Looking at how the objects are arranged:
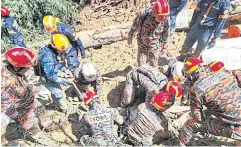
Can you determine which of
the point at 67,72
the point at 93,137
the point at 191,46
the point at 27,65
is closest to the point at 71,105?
the point at 67,72

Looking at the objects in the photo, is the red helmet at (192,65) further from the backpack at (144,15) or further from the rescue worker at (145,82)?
→ the backpack at (144,15)

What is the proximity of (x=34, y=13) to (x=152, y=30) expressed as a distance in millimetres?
3825

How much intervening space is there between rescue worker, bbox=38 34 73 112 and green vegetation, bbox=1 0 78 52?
286 cm

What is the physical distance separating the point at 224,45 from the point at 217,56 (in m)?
0.43

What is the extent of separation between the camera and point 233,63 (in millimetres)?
7629

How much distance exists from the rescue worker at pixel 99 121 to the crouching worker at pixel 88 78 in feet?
2.82

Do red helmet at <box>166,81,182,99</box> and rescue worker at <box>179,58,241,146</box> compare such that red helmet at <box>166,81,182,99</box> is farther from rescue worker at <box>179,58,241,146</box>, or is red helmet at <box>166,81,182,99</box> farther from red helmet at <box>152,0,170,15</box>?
red helmet at <box>152,0,170,15</box>

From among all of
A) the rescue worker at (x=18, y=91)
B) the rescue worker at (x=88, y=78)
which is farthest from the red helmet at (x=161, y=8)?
the rescue worker at (x=18, y=91)

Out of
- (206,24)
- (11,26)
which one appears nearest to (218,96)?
(206,24)

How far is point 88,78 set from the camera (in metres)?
6.50

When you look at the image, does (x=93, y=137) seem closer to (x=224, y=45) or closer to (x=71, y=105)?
(x=71, y=105)

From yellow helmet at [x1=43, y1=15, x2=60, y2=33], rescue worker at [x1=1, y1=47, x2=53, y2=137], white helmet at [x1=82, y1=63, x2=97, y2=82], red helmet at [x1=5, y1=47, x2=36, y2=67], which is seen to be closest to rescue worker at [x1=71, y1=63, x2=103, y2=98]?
white helmet at [x1=82, y1=63, x2=97, y2=82]

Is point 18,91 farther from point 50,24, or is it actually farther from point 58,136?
point 50,24

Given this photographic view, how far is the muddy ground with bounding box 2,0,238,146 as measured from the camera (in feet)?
21.2
